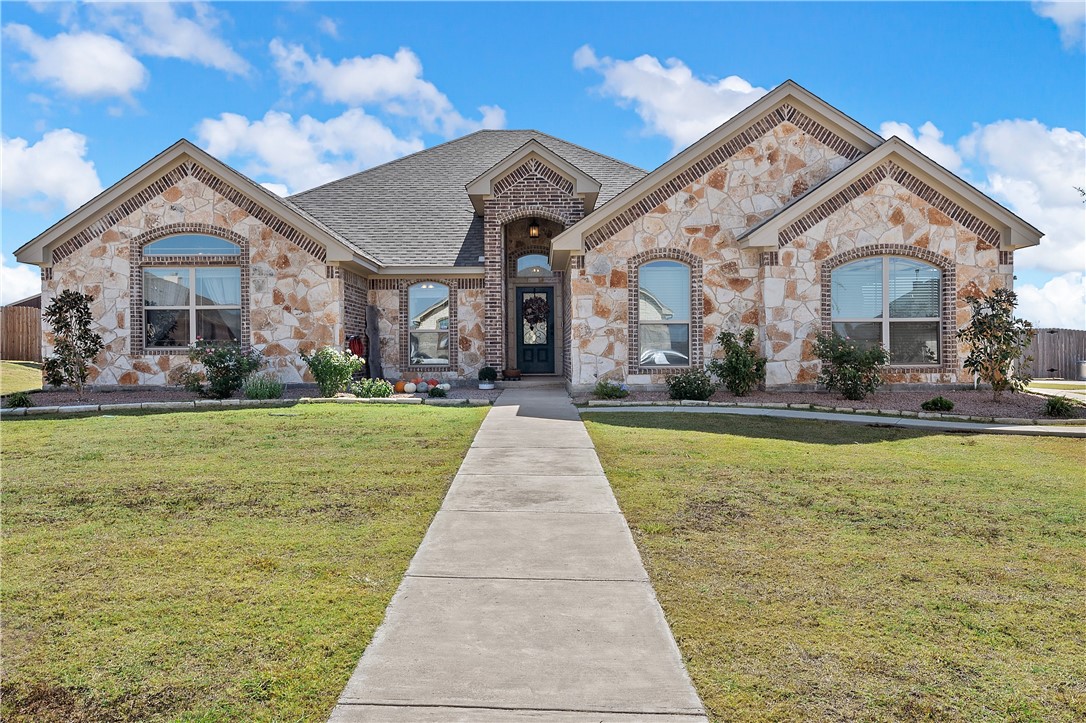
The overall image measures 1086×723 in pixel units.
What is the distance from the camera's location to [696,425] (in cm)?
1023

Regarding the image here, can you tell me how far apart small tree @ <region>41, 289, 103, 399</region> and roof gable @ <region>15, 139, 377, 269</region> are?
1313 mm

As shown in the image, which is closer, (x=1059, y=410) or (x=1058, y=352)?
(x=1059, y=410)

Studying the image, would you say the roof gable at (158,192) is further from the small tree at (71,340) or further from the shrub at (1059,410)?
the shrub at (1059,410)

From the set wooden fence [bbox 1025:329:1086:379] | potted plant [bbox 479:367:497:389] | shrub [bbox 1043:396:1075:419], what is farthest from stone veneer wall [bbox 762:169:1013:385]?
wooden fence [bbox 1025:329:1086:379]

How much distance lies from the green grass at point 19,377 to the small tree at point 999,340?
20.6m

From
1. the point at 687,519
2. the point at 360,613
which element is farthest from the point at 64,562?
the point at 687,519

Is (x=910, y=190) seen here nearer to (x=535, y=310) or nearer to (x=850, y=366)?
(x=850, y=366)

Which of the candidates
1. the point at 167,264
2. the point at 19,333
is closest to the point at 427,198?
the point at 167,264

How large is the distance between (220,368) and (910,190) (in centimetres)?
1438

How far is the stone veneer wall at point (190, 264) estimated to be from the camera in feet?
50.2

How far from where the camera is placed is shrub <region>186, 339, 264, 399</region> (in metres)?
13.9

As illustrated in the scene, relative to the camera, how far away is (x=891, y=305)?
14.2 m

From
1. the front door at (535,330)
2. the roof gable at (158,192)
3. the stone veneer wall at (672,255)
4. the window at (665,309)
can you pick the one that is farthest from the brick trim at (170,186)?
the window at (665,309)

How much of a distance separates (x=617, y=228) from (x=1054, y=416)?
27.5 feet
